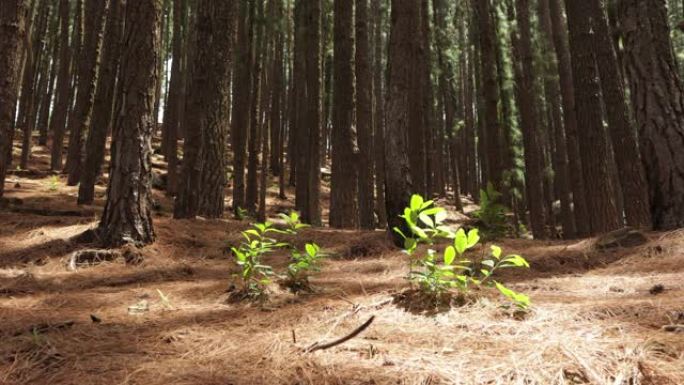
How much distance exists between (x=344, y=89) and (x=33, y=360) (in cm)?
643

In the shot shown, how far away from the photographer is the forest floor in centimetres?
177

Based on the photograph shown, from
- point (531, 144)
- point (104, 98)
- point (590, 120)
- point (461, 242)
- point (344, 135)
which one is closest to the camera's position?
point (461, 242)

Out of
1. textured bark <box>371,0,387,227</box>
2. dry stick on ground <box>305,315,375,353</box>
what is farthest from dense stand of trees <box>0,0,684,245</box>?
dry stick on ground <box>305,315,375,353</box>

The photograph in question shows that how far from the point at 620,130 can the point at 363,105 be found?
13.3ft

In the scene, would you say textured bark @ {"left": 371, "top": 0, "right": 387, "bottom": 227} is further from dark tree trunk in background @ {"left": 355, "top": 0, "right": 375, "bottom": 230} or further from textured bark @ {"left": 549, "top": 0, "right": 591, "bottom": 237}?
textured bark @ {"left": 549, "top": 0, "right": 591, "bottom": 237}

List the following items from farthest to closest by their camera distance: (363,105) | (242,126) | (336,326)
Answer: (242,126)
(363,105)
(336,326)

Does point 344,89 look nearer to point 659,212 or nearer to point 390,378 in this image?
point 659,212

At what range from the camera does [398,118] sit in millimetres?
5078

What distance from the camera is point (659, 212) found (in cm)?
439

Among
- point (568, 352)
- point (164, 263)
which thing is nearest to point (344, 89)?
point (164, 263)

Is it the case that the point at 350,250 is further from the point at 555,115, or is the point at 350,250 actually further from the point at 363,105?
the point at 555,115

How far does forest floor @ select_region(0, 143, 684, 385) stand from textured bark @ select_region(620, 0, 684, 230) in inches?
20.1

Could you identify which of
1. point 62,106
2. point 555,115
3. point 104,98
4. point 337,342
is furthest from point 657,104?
point 62,106

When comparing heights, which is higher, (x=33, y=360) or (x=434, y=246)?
(x=434, y=246)
